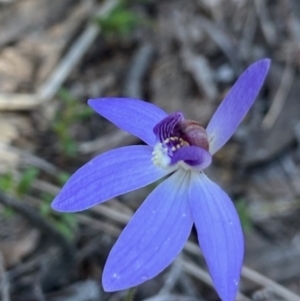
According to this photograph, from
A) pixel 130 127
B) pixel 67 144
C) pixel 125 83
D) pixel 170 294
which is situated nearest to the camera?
pixel 130 127

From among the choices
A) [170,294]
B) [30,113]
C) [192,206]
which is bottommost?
[170,294]

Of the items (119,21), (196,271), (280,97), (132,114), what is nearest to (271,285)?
(196,271)

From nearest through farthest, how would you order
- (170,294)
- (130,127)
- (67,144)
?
(130,127) < (170,294) < (67,144)

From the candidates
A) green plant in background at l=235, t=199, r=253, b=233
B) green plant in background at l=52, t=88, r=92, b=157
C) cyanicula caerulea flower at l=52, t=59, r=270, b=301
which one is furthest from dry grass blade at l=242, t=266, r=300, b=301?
green plant in background at l=52, t=88, r=92, b=157

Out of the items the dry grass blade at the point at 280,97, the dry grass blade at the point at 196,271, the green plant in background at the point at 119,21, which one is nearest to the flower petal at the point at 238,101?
the dry grass blade at the point at 196,271

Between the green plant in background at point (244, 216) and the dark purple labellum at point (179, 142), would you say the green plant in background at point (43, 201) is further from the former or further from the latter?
the dark purple labellum at point (179, 142)

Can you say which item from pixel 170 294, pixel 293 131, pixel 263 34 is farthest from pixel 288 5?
pixel 170 294

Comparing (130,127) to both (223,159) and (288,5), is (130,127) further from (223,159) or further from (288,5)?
(288,5)

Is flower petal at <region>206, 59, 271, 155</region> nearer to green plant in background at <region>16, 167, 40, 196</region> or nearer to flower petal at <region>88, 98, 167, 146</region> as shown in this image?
flower petal at <region>88, 98, 167, 146</region>

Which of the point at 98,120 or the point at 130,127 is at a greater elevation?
the point at 130,127
